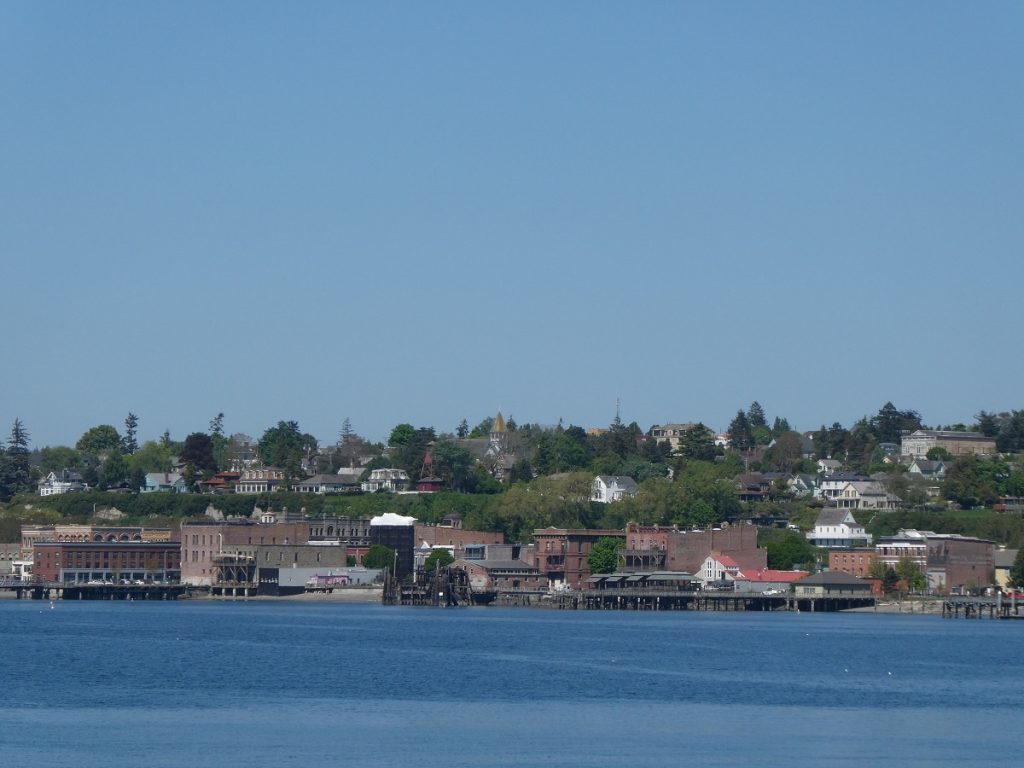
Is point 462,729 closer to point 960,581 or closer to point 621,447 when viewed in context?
point 960,581

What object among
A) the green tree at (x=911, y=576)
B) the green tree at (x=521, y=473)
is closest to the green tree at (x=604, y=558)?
the green tree at (x=911, y=576)

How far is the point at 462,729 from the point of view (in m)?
52.8

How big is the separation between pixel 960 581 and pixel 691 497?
27.8 m

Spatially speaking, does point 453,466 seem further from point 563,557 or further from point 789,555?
point 789,555

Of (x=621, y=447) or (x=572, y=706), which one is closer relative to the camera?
(x=572, y=706)

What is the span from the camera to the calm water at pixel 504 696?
48.5 metres

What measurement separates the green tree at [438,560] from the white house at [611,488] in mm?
23075

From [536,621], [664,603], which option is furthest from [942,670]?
[664,603]

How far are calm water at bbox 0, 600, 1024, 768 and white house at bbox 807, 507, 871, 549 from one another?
43837 mm

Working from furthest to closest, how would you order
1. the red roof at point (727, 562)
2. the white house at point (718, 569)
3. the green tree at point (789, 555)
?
1. the green tree at point (789, 555)
2. the red roof at point (727, 562)
3. the white house at point (718, 569)

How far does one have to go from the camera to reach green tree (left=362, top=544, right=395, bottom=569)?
505 feet

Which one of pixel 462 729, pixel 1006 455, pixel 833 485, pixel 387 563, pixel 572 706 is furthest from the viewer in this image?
pixel 1006 455

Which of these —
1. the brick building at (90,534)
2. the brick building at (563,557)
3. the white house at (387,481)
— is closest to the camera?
the brick building at (563,557)

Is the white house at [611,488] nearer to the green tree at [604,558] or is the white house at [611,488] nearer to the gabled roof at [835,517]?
the gabled roof at [835,517]
